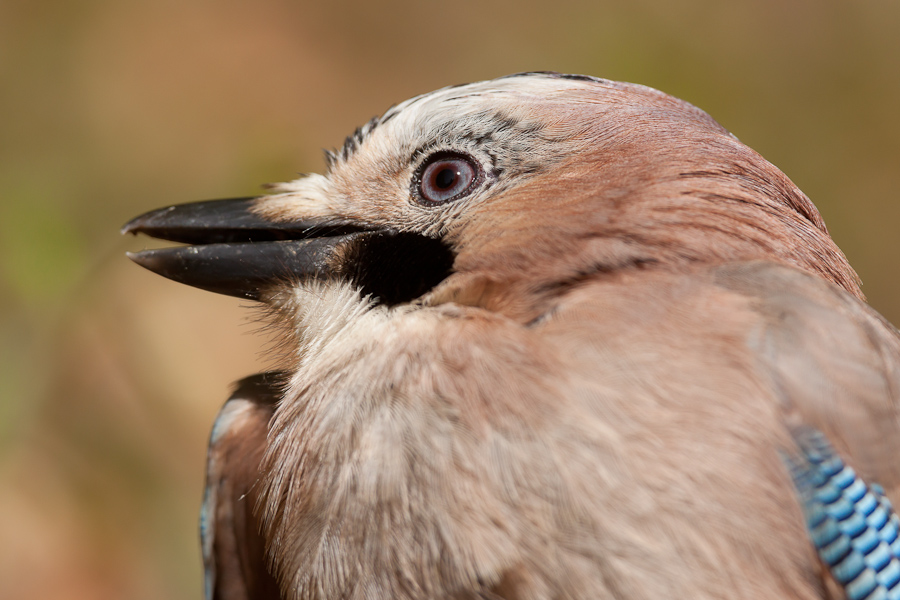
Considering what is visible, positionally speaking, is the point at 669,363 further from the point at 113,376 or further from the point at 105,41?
the point at 105,41

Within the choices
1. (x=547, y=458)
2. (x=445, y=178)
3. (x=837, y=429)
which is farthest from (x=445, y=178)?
(x=837, y=429)

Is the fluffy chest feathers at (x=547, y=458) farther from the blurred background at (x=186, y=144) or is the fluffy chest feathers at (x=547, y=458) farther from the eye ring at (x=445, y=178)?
the blurred background at (x=186, y=144)

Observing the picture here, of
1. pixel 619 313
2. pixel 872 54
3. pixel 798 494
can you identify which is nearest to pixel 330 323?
pixel 619 313

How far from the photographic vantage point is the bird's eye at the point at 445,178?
1.75 meters

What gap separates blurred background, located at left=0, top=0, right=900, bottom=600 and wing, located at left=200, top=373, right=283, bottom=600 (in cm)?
111

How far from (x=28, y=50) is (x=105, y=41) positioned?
2.08 ft

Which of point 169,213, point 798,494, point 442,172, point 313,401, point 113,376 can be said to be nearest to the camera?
point 798,494

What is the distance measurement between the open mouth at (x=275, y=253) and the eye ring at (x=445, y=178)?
11 centimetres

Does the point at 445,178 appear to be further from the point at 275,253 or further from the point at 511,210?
the point at 275,253

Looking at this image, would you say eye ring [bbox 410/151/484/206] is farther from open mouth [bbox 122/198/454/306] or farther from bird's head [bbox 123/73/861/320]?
open mouth [bbox 122/198/454/306]

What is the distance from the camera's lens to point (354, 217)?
71.7 inches

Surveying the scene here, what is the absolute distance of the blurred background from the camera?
381cm

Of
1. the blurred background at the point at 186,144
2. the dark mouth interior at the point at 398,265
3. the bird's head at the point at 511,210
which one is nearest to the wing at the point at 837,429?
the bird's head at the point at 511,210

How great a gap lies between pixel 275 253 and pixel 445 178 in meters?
0.44
